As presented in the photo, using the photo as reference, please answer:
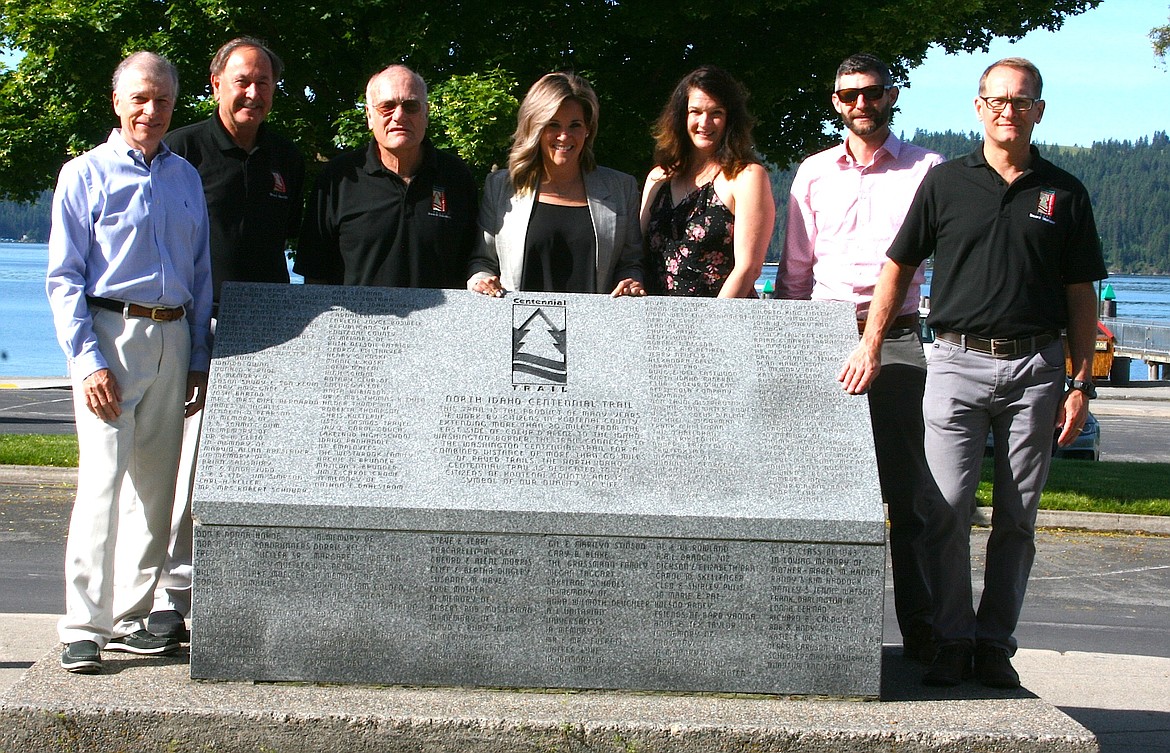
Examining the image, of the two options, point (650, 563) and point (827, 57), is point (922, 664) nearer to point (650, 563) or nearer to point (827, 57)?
point (650, 563)

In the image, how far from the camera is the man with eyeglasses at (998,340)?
406 centimetres

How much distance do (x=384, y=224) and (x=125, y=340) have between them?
1.07 m

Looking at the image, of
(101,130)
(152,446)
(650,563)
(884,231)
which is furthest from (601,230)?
(101,130)

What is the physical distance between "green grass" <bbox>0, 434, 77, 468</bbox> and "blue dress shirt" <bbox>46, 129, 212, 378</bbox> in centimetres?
673

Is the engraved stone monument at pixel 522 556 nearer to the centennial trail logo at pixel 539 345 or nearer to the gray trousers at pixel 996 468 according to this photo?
the centennial trail logo at pixel 539 345

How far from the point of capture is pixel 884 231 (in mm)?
4539

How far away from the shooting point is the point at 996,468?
4215 mm

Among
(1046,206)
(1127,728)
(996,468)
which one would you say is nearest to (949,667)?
(996,468)

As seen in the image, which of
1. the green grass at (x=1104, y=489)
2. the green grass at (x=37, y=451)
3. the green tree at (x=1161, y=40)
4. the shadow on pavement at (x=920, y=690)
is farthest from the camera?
the green tree at (x=1161, y=40)

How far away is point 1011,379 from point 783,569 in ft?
→ 3.44

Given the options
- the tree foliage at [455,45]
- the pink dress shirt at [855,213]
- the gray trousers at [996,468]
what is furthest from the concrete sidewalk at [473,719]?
the tree foliage at [455,45]

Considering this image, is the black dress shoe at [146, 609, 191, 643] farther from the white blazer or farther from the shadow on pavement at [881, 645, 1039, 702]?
the shadow on pavement at [881, 645, 1039, 702]

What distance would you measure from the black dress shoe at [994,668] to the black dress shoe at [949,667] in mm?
47

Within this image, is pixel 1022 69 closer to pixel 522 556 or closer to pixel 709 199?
pixel 709 199
